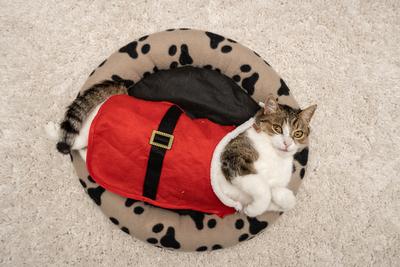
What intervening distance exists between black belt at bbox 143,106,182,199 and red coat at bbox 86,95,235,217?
0.5 inches

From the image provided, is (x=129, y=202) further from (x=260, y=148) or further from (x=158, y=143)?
(x=260, y=148)

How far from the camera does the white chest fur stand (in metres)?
1.08

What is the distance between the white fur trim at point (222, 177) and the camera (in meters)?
1.08

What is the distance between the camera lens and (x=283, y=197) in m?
1.07

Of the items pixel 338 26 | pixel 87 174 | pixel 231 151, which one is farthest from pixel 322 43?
pixel 87 174

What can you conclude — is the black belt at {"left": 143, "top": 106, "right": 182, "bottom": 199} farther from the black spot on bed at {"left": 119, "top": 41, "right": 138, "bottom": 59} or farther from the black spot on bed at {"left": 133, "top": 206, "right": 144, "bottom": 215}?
the black spot on bed at {"left": 119, "top": 41, "right": 138, "bottom": 59}

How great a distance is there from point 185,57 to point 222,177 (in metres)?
0.51

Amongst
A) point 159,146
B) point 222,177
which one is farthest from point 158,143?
point 222,177

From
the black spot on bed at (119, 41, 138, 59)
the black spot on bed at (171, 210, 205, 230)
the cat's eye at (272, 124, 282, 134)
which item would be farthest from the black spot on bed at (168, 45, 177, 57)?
the black spot on bed at (171, 210, 205, 230)

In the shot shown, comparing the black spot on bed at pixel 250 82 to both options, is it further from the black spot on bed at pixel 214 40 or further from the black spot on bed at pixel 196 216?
the black spot on bed at pixel 196 216

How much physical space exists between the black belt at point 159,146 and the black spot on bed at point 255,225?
37 cm

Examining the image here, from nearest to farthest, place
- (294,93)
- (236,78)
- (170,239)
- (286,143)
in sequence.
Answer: (286,143) → (170,239) → (236,78) → (294,93)

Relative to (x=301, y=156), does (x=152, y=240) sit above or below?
below

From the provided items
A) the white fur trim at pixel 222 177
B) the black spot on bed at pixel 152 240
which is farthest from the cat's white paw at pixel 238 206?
the black spot on bed at pixel 152 240
